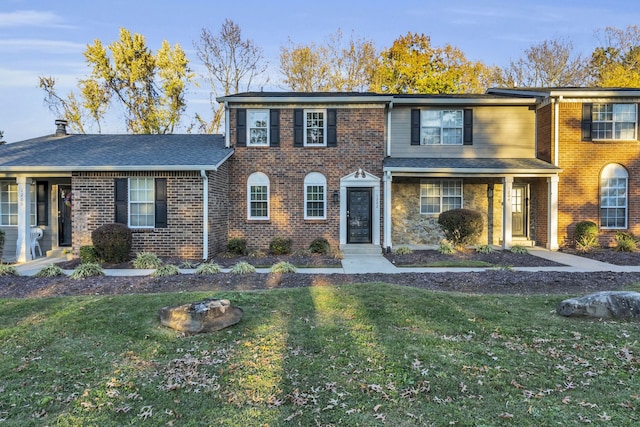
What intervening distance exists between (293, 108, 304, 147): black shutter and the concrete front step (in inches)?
150

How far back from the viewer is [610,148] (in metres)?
13.9

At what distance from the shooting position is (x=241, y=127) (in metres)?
13.9

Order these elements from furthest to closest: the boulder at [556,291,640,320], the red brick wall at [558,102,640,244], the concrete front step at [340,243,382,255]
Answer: the red brick wall at [558,102,640,244] < the concrete front step at [340,243,382,255] < the boulder at [556,291,640,320]

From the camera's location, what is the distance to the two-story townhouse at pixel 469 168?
44.9 ft

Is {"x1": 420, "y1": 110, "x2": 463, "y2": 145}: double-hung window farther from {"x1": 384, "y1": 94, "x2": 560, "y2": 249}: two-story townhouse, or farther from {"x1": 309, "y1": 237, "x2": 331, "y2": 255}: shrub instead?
{"x1": 309, "y1": 237, "x2": 331, "y2": 255}: shrub

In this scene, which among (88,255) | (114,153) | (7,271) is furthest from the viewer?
(114,153)

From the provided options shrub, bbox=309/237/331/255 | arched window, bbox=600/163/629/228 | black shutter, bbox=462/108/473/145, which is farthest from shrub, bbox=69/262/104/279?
arched window, bbox=600/163/629/228

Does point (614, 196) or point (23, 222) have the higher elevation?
point (614, 196)

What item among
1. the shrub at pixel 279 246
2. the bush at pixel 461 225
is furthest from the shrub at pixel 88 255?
the bush at pixel 461 225

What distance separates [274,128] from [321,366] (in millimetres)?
10813

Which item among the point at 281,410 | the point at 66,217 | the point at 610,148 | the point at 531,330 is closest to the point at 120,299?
the point at 281,410

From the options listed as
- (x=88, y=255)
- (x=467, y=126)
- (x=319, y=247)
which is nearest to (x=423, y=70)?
(x=467, y=126)

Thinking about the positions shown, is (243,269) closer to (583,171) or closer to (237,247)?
(237,247)

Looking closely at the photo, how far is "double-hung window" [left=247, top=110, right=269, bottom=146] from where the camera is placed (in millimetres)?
13945
